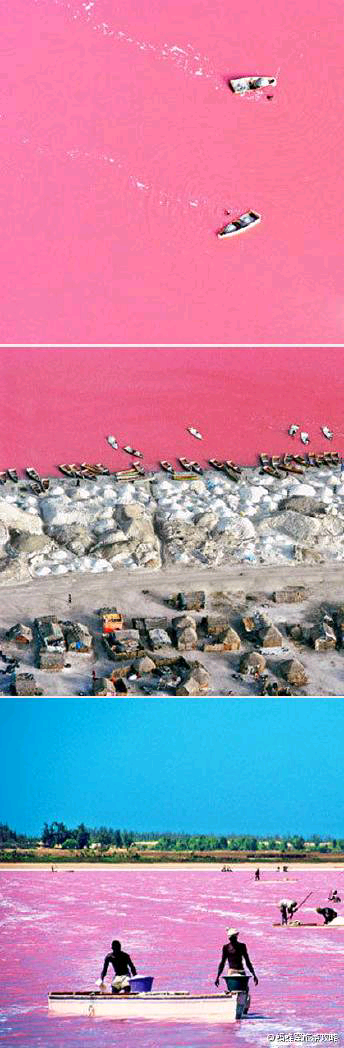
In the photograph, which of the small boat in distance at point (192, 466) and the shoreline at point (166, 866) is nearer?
the shoreline at point (166, 866)

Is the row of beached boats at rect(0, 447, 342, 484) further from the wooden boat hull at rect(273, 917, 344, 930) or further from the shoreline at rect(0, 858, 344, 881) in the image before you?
the wooden boat hull at rect(273, 917, 344, 930)

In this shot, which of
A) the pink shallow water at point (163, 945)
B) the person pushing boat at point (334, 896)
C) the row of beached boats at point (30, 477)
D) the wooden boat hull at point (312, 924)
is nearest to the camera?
the pink shallow water at point (163, 945)
